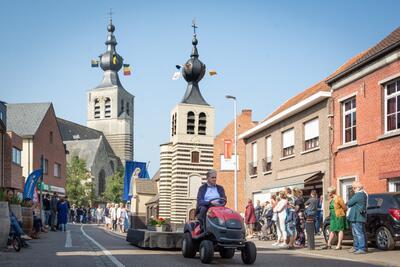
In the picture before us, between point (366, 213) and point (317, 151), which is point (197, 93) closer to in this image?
point (317, 151)

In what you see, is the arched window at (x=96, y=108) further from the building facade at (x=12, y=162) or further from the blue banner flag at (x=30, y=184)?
the blue banner flag at (x=30, y=184)

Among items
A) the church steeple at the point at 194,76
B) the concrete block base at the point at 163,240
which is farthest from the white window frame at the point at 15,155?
the concrete block base at the point at 163,240

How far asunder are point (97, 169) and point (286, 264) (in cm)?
9529

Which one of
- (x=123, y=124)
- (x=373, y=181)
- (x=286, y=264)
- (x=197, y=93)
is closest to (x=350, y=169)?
(x=373, y=181)

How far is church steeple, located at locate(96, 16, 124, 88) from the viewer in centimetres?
13525

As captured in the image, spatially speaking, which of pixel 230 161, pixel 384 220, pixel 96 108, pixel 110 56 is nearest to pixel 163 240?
pixel 384 220

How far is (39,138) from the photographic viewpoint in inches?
2397

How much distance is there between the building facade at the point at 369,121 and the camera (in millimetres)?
21219

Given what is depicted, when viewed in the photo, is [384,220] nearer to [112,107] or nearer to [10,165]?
[10,165]

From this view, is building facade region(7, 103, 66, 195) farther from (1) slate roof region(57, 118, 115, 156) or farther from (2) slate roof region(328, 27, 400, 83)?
(1) slate roof region(57, 118, 115, 156)

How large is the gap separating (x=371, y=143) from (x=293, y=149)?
7.88 m

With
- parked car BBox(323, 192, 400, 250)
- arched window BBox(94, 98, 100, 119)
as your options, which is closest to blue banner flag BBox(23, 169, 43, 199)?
parked car BBox(323, 192, 400, 250)

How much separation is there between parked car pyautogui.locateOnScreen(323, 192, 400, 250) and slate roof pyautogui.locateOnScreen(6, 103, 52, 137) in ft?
154

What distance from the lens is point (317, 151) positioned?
27.5 metres
